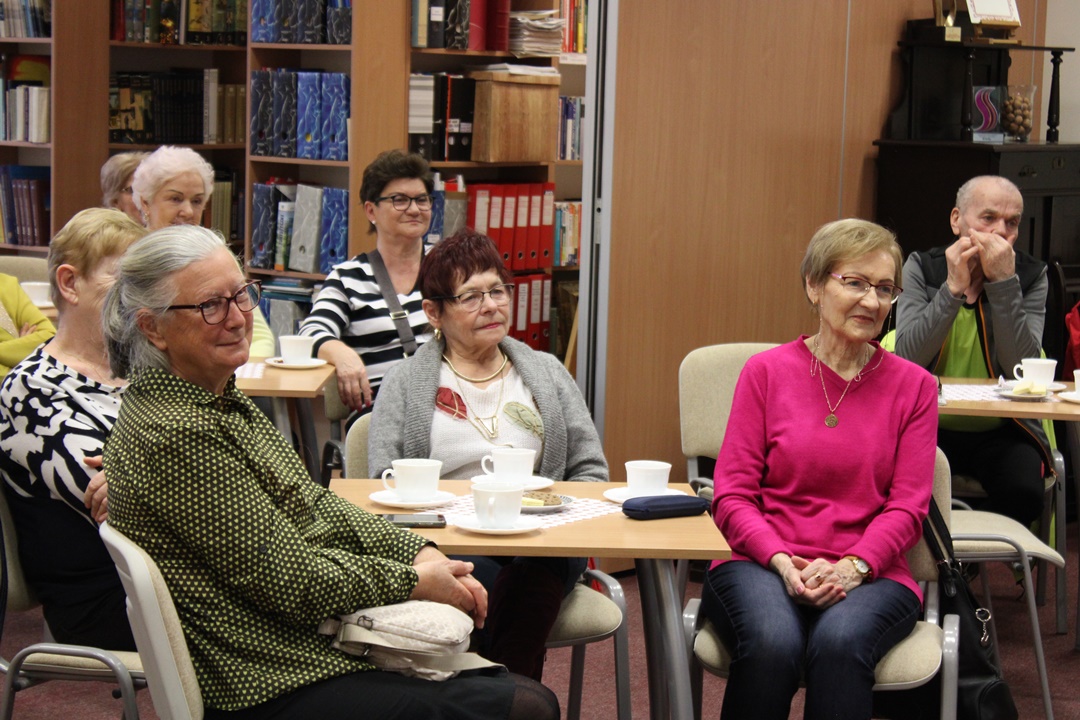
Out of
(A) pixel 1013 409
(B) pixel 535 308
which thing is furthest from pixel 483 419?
(B) pixel 535 308

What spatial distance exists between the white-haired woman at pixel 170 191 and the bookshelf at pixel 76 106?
222 centimetres

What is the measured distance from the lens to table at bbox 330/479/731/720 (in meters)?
2.38

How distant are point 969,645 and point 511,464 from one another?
100 centimetres

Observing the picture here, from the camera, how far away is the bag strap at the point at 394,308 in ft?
13.7

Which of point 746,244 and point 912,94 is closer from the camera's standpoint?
point 746,244

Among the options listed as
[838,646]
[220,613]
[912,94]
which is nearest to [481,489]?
[220,613]

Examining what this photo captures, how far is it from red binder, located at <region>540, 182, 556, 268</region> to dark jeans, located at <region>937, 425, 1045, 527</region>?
8.35 ft

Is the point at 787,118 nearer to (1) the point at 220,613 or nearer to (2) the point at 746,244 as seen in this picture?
(2) the point at 746,244

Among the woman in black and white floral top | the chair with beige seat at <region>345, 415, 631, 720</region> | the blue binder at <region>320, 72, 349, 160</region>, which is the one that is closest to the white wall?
the blue binder at <region>320, 72, 349, 160</region>

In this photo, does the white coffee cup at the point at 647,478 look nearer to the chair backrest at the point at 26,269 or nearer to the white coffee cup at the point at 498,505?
the white coffee cup at the point at 498,505

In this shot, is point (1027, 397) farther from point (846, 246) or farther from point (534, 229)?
point (534, 229)

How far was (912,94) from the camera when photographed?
5.34 m

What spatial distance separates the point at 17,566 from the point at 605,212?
2.37 metres

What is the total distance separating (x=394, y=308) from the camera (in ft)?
13.8
